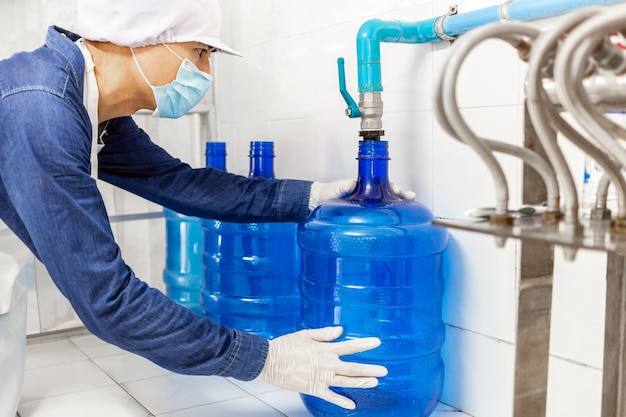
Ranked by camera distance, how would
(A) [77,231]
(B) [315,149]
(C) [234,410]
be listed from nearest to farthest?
(A) [77,231]
(C) [234,410]
(B) [315,149]

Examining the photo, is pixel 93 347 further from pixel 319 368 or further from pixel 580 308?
pixel 580 308

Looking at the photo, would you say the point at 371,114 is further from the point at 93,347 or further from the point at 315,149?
the point at 93,347

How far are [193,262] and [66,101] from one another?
3.20 ft

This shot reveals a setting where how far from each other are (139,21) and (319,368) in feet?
2.44

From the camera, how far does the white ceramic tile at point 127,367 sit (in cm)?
166

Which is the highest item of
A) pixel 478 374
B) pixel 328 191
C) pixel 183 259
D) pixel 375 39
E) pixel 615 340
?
pixel 375 39

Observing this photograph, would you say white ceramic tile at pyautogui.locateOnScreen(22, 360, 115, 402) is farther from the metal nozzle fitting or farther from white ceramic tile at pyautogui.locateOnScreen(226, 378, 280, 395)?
the metal nozzle fitting

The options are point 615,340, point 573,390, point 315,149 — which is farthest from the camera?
point 315,149

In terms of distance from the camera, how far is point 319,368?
1.16 meters

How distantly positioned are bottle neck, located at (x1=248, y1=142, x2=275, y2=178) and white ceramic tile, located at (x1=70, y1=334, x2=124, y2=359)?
660 mm

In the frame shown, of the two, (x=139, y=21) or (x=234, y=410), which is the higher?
(x=139, y=21)

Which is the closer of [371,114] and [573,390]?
[573,390]

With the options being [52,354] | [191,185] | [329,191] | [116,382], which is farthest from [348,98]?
[52,354]

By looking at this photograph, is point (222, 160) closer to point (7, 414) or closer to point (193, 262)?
point (193, 262)
